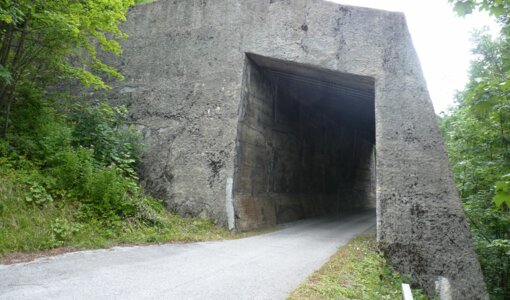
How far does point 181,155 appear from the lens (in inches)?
358

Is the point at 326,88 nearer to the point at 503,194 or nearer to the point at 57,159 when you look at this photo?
the point at 57,159

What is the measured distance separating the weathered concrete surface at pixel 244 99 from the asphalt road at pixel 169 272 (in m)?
1.98

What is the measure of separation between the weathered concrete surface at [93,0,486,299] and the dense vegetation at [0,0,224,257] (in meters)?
1.16

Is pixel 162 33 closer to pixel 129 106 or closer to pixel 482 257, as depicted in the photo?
pixel 129 106

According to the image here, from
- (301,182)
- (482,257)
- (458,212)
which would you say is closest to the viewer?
(458,212)

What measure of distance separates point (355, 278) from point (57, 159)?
581cm

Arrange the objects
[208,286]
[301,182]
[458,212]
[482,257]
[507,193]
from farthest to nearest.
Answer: [301,182], [482,257], [458,212], [208,286], [507,193]

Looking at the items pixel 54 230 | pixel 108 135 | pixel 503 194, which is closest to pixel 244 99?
pixel 108 135

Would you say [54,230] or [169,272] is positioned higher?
[54,230]

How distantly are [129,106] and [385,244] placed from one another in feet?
23.8

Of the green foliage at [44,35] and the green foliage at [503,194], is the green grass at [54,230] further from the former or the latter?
the green foliage at [503,194]

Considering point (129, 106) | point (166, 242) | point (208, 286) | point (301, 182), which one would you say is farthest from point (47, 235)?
point (301, 182)

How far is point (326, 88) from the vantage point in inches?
429

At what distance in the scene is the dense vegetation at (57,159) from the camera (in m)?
5.78
